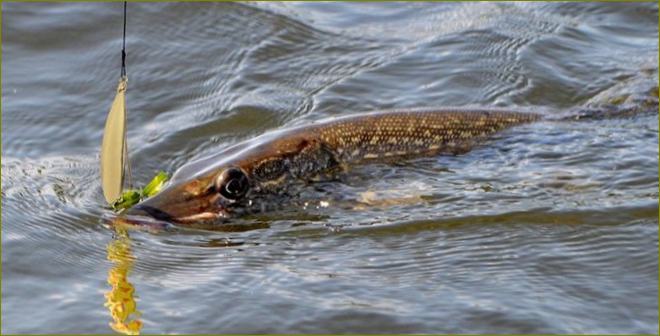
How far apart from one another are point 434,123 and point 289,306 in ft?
6.50

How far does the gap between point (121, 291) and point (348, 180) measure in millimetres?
1443

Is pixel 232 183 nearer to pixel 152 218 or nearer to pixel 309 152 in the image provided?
pixel 152 218

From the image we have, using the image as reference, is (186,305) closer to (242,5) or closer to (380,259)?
(380,259)

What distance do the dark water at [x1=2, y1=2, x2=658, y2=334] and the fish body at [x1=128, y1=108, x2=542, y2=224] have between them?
12 centimetres

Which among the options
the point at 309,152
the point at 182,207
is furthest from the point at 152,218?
the point at 309,152

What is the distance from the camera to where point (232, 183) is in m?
5.61

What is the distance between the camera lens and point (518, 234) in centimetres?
539

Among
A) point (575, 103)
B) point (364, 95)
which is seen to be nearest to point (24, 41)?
point (364, 95)

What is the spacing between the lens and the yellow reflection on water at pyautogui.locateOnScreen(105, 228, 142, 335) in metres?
4.61

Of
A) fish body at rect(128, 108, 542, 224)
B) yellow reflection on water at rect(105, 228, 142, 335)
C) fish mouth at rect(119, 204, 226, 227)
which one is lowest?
yellow reflection on water at rect(105, 228, 142, 335)

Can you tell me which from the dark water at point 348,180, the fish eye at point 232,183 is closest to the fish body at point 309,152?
the fish eye at point 232,183

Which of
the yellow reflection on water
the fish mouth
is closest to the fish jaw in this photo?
the fish mouth

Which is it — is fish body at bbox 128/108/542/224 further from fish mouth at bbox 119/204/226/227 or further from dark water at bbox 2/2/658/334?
dark water at bbox 2/2/658/334

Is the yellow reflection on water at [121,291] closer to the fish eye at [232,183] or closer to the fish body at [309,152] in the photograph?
the fish body at [309,152]
